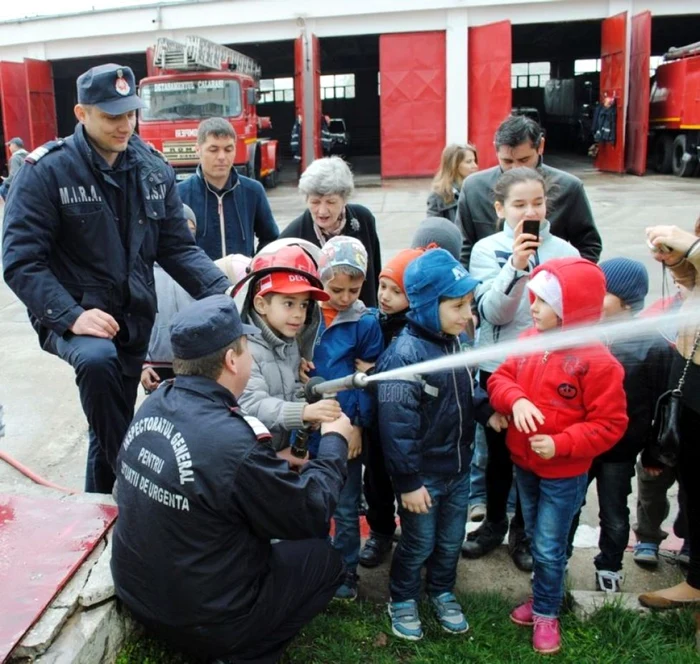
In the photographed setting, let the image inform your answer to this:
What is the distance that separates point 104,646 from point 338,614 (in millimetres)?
1043

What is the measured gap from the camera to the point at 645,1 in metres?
20.8

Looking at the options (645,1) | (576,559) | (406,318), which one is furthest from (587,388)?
(645,1)

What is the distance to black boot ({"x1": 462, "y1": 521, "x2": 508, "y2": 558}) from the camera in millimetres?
3668

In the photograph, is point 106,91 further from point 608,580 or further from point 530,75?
point 530,75

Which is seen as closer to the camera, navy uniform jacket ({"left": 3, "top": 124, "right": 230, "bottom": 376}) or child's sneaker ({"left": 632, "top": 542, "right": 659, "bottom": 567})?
navy uniform jacket ({"left": 3, "top": 124, "right": 230, "bottom": 376})

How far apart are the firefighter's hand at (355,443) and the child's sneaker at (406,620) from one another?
0.66 metres

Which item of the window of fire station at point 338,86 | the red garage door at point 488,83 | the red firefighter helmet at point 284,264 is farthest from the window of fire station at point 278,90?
the red firefighter helmet at point 284,264

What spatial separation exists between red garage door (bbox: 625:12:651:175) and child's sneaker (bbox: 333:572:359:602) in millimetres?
20066

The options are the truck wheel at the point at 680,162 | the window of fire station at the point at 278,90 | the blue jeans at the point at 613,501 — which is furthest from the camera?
the window of fire station at the point at 278,90

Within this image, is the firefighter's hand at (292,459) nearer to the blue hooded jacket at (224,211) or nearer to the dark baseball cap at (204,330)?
the dark baseball cap at (204,330)

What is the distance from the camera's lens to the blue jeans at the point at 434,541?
123 inches

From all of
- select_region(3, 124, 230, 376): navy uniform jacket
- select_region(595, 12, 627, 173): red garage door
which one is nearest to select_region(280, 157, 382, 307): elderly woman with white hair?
select_region(3, 124, 230, 376): navy uniform jacket

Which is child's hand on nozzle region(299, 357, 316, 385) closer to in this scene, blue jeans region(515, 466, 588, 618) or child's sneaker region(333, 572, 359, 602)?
child's sneaker region(333, 572, 359, 602)

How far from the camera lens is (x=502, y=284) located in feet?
10.8
